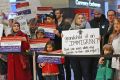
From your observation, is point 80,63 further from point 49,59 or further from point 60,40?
point 60,40

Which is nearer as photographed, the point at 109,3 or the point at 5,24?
the point at 5,24

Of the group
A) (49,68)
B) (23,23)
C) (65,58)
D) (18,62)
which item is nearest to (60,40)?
(65,58)

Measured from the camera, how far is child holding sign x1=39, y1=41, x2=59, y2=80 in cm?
660

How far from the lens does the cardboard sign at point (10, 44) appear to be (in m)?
6.68

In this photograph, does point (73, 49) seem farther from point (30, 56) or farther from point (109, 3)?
point (109, 3)

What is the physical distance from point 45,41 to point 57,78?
0.75m

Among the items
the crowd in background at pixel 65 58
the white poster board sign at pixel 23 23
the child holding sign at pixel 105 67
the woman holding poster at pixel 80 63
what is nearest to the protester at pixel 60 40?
the crowd in background at pixel 65 58

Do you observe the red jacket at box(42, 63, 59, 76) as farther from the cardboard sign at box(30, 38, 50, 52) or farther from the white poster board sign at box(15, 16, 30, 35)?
the white poster board sign at box(15, 16, 30, 35)

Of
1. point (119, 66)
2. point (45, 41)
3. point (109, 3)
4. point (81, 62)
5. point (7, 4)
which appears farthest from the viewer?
point (109, 3)

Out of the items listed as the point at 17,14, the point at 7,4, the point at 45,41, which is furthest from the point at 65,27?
the point at 7,4

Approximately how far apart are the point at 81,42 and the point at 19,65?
1.38 metres

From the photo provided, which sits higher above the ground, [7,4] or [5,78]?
[7,4]

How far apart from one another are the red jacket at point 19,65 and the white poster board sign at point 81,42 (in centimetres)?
82

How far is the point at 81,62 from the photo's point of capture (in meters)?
6.45
